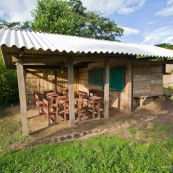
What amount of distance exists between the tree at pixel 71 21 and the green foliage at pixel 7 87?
361cm

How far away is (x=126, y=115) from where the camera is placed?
5586 mm

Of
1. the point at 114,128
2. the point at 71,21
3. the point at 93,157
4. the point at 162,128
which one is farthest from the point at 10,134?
the point at 71,21

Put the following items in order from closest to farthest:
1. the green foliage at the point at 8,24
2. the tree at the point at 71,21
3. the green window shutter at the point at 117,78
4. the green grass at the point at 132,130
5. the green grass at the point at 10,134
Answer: the green grass at the point at 10,134, the green grass at the point at 132,130, the green window shutter at the point at 117,78, the tree at the point at 71,21, the green foliage at the point at 8,24

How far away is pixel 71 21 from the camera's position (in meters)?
11.1

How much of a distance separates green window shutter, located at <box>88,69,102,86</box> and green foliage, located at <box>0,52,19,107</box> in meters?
4.66

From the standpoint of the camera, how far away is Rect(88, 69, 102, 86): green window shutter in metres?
7.44

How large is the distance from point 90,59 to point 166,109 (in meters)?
4.01

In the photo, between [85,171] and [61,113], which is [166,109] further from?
[85,171]

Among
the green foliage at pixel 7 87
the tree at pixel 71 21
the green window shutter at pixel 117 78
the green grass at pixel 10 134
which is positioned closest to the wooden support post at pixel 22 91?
the green grass at pixel 10 134

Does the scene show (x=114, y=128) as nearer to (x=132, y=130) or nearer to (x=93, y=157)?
(x=132, y=130)

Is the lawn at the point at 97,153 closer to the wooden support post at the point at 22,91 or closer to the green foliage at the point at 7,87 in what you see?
the wooden support post at the point at 22,91

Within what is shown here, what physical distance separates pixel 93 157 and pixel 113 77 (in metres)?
4.47

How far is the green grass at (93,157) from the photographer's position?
8.18 feet

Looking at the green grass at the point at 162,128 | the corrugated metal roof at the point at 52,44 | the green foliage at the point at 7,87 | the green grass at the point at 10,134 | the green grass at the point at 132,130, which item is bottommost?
the green grass at the point at 10,134
